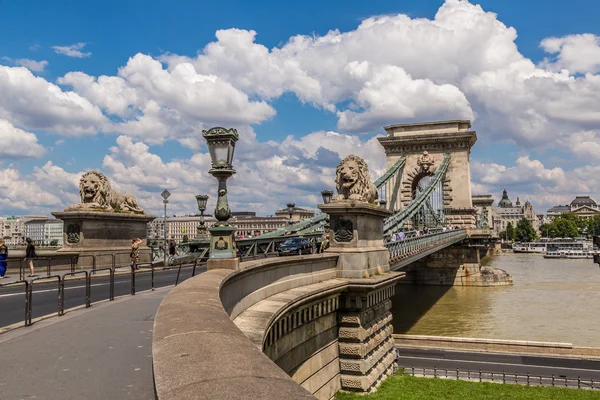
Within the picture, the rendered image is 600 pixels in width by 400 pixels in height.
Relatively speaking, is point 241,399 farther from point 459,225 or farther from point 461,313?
point 459,225

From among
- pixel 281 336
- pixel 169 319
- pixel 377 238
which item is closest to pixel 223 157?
pixel 281 336

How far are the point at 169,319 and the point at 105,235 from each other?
57.3 ft

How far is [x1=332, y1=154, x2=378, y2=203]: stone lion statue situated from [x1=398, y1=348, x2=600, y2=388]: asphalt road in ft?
24.7

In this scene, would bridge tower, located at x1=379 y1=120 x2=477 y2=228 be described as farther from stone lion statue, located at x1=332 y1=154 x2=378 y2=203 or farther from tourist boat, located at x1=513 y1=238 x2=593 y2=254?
tourist boat, located at x1=513 y1=238 x2=593 y2=254

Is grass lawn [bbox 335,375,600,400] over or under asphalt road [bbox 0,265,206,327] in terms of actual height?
under

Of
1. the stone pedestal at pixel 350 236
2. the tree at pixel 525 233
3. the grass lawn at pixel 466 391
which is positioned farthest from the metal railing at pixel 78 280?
the tree at pixel 525 233

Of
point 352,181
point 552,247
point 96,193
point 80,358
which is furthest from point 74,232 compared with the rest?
point 552,247

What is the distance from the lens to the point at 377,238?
55.5 feet

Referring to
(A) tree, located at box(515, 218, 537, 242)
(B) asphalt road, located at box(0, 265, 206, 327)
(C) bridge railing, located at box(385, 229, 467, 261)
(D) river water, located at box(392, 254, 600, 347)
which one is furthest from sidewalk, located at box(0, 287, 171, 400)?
(A) tree, located at box(515, 218, 537, 242)

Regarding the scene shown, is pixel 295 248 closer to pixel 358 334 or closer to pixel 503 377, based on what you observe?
pixel 503 377

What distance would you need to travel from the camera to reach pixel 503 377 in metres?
18.2

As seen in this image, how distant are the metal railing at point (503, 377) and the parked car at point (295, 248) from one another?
9.71 metres

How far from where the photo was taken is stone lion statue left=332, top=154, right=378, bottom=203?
15.2 meters

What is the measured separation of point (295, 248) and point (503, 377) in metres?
13.0
